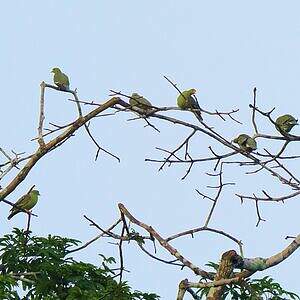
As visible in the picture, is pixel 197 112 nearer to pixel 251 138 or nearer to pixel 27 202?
pixel 251 138

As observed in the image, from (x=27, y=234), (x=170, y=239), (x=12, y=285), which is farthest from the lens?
(x=27, y=234)

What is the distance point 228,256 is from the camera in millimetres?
3631

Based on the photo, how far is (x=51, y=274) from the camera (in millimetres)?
5930

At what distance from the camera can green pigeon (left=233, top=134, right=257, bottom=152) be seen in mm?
4578

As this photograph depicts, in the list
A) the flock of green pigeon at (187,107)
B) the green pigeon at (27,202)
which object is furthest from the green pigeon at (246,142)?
the green pigeon at (27,202)

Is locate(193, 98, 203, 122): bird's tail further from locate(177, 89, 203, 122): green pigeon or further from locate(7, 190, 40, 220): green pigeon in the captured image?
locate(7, 190, 40, 220): green pigeon

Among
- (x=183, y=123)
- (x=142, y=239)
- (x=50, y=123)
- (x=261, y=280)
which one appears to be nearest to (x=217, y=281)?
(x=142, y=239)

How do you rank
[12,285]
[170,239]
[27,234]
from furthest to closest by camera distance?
[27,234] → [12,285] → [170,239]

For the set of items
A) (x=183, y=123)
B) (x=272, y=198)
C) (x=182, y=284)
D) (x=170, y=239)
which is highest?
(x=183, y=123)

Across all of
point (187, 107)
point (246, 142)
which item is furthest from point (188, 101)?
point (246, 142)

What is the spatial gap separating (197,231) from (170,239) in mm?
194

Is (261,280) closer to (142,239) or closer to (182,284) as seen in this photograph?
(142,239)

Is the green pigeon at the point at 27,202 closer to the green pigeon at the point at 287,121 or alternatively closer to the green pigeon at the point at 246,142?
the green pigeon at the point at 246,142

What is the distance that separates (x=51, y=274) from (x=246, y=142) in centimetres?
204
